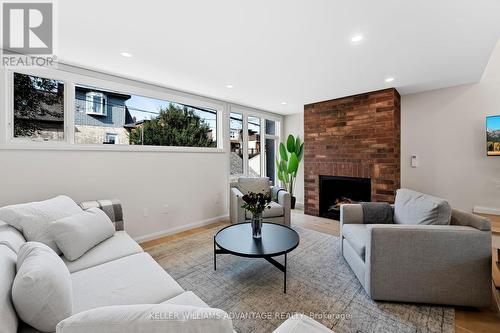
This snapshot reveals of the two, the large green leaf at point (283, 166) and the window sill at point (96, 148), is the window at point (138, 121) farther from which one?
the large green leaf at point (283, 166)

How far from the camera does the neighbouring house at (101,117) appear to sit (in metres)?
2.70

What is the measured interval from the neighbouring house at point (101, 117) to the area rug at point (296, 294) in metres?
1.61

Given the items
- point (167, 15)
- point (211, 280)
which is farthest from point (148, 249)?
point (167, 15)

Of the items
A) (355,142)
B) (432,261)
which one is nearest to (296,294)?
(432,261)

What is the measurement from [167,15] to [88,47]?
1061 millimetres

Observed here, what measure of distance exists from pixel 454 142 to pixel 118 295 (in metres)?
4.54

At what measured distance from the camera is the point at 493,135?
2.95 metres

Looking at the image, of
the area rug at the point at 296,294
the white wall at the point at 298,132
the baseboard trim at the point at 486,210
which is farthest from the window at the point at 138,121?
the baseboard trim at the point at 486,210

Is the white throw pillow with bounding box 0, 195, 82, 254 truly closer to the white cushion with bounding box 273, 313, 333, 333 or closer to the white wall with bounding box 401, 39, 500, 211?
the white cushion with bounding box 273, 313, 333, 333

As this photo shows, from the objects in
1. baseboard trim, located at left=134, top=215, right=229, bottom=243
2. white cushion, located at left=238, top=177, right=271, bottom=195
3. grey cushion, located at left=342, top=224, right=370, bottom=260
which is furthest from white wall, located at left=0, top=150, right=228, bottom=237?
grey cushion, located at left=342, top=224, right=370, bottom=260

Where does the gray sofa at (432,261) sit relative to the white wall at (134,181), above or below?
below

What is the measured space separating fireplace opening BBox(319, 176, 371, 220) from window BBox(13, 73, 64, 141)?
4.12 meters

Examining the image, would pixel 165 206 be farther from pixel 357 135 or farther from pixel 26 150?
pixel 357 135

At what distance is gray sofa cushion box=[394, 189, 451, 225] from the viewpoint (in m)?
1.82
